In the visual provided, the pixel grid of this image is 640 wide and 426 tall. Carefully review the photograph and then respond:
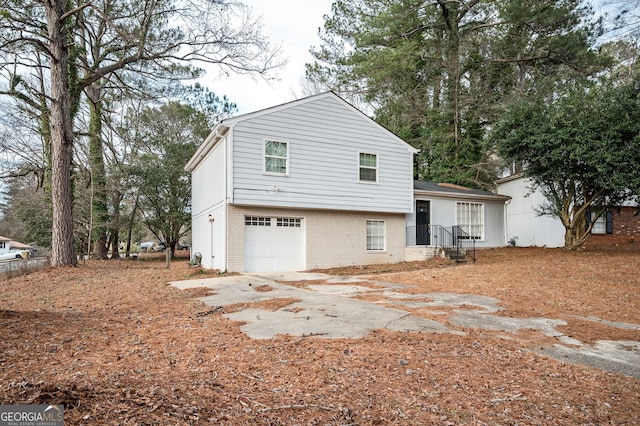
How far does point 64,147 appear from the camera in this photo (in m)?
14.6

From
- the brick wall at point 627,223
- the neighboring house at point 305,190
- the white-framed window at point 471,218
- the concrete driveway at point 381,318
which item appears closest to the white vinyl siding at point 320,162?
the neighboring house at point 305,190

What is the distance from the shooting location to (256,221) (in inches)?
552

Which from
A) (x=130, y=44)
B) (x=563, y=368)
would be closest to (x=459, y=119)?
(x=130, y=44)

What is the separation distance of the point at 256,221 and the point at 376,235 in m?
5.22

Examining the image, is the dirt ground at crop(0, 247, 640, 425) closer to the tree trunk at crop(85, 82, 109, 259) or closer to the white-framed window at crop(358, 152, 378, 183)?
the white-framed window at crop(358, 152, 378, 183)

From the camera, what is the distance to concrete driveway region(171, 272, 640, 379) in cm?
477

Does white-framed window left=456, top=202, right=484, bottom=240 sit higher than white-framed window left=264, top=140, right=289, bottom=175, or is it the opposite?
white-framed window left=264, top=140, right=289, bottom=175

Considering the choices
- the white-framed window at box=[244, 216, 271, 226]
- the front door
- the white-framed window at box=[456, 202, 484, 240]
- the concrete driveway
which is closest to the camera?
the concrete driveway

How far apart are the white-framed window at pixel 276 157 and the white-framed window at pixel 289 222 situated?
65.3 inches

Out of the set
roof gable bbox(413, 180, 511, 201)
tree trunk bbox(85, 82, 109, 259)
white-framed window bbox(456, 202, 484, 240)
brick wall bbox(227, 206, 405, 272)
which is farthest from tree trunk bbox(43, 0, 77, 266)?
white-framed window bbox(456, 202, 484, 240)

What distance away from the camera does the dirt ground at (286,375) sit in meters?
2.78

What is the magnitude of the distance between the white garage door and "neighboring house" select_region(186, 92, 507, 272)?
0.04 m

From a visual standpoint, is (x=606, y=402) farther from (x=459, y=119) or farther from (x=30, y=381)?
(x=459, y=119)

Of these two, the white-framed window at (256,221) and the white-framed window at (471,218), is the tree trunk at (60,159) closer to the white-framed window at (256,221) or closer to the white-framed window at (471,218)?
the white-framed window at (256,221)
